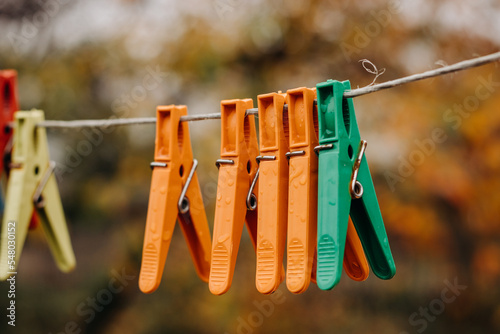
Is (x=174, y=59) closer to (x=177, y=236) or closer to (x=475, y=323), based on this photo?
(x=177, y=236)

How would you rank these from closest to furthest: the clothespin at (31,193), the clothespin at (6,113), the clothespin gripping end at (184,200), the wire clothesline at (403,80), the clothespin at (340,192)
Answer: the wire clothesline at (403,80), the clothespin at (340,192), the clothespin gripping end at (184,200), the clothespin at (31,193), the clothespin at (6,113)

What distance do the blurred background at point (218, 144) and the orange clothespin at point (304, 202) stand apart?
92.1 inches

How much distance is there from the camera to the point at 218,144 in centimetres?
362

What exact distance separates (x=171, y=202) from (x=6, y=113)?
606 mm

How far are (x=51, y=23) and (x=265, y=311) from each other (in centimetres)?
243

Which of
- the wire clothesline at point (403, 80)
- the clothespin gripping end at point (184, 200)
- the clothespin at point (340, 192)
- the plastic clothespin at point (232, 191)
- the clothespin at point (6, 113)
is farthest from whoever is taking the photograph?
the clothespin at point (6, 113)

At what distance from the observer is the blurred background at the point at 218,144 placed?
3326 mm

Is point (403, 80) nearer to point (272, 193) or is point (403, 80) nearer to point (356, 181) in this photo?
point (356, 181)

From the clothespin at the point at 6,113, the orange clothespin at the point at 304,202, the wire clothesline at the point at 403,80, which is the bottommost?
the orange clothespin at the point at 304,202

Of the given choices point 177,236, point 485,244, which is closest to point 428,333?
point 485,244

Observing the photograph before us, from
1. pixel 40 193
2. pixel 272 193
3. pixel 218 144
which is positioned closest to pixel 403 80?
pixel 272 193

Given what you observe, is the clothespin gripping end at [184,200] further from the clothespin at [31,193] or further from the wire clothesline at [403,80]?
the clothespin at [31,193]

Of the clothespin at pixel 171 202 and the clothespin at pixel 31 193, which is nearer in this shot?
the clothespin at pixel 171 202

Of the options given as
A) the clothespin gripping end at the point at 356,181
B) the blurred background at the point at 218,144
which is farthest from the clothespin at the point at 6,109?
the blurred background at the point at 218,144
